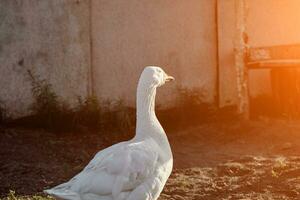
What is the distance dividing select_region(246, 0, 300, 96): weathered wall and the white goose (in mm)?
7252

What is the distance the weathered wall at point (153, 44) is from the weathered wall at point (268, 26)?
1.15 metres

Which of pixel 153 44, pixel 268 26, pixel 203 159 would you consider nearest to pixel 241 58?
pixel 153 44

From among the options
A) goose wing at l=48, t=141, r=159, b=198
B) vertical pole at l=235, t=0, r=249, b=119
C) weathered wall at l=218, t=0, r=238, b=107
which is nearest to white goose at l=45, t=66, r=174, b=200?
goose wing at l=48, t=141, r=159, b=198

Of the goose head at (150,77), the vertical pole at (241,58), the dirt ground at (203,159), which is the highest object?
the goose head at (150,77)

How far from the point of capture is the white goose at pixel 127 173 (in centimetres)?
573

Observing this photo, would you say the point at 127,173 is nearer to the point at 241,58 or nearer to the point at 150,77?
the point at 150,77

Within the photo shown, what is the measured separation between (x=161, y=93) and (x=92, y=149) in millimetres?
2565

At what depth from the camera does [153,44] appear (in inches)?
465

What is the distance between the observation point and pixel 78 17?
35.6 feet

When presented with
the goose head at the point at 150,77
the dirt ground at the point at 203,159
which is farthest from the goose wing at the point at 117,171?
the dirt ground at the point at 203,159

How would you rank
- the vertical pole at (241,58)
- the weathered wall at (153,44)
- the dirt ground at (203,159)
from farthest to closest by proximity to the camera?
the vertical pole at (241,58) → the weathered wall at (153,44) → the dirt ground at (203,159)

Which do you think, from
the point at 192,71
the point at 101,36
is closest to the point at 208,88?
the point at 192,71

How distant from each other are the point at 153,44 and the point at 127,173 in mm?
6156

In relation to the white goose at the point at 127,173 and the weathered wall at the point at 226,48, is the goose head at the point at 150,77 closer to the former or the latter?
the white goose at the point at 127,173
